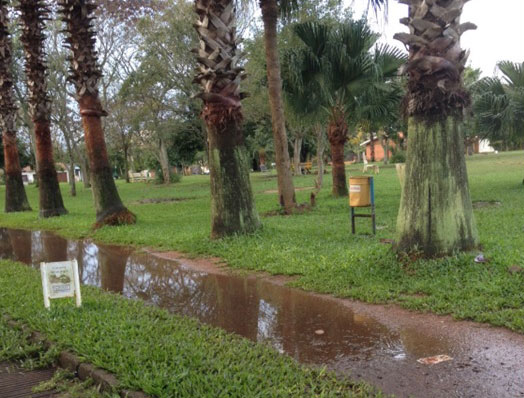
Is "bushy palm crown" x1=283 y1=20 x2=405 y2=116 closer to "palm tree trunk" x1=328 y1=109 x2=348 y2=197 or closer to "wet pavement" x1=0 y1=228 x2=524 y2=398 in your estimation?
"palm tree trunk" x1=328 y1=109 x2=348 y2=197

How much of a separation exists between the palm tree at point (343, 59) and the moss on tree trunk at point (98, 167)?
5.90m

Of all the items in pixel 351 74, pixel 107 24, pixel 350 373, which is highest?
pixel 107 24

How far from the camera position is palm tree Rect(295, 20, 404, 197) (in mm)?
13750

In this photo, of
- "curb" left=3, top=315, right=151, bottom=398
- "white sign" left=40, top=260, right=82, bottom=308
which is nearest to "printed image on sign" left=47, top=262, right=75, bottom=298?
"white sign" left=40, top=260, right=82, bottom=308

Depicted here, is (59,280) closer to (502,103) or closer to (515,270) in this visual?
(515,270)

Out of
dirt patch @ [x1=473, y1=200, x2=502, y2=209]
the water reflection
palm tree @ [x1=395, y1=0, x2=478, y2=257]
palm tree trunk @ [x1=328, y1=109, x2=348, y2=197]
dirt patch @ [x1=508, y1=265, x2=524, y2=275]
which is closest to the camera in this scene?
the water reflection

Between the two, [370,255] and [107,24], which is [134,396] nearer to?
[370,255]

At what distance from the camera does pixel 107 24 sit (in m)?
25.6

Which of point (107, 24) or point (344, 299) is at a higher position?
point (107, 24)

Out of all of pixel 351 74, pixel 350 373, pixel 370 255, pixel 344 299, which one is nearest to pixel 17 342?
pixel 350 373

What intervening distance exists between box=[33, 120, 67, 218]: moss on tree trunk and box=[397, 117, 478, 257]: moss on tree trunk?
1316 cm

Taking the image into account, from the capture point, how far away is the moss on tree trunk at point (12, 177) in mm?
18062

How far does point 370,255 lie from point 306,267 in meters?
0.89

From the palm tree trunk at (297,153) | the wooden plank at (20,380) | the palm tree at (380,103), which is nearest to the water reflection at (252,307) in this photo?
the wooden plank at (20,380)
